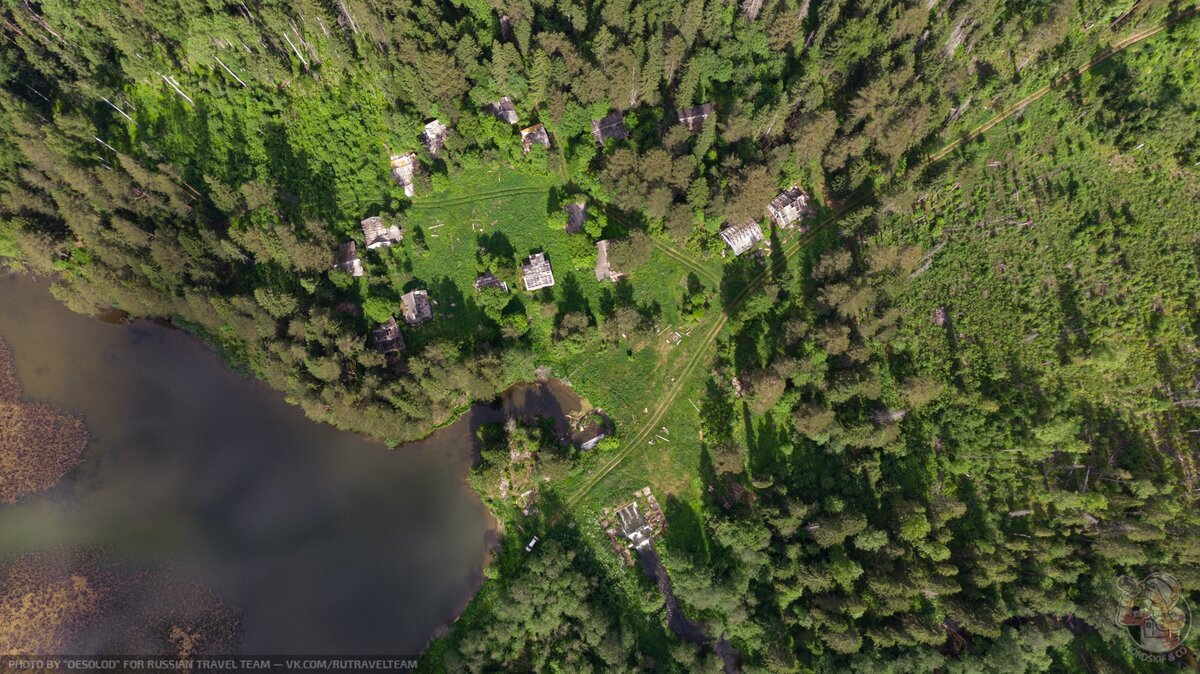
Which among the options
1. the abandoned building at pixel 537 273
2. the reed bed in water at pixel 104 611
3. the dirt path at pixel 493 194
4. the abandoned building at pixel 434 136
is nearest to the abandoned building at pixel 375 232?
the dirt path at pixel 493 194

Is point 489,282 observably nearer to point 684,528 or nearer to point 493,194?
point 493,194

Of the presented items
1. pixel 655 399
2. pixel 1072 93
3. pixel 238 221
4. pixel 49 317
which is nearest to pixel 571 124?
pixel 655 399

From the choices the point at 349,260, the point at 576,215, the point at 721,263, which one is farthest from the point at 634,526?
→ the point at 349,260

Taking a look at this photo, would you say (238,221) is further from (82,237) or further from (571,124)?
(571,124)

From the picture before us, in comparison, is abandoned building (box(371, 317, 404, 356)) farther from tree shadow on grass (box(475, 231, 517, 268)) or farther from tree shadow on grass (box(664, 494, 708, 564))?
tree shadow on grass (box(664, 494, 708, 564))

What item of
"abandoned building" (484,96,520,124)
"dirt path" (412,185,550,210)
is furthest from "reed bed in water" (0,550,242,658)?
"abandoned building" (484,96,520,124)

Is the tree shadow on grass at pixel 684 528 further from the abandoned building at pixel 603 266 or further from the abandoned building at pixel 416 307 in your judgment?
the abandoned building at pixel 416 307
